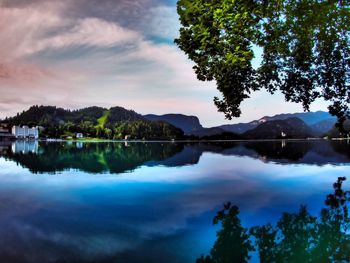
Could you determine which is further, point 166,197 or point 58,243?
point 166,197

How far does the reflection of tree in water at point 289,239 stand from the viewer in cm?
1148

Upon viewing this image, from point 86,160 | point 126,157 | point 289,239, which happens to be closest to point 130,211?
point 289,239

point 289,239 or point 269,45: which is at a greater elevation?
point 269,45

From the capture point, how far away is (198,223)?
15891mm

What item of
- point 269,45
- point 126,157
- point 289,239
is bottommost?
point 289,239

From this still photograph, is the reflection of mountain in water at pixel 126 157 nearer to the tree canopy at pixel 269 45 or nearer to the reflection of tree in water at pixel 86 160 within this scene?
the reflection of tree in water at pixel 86 160

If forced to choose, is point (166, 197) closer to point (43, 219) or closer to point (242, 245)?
point (43, 219)

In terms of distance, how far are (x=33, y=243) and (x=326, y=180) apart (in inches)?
1055

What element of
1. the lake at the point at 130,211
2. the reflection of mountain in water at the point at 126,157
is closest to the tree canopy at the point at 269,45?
the lake at the point at 130,211

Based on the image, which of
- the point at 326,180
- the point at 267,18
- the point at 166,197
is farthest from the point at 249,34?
the point at 326,180

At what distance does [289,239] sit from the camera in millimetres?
13242

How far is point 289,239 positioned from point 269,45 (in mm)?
13468

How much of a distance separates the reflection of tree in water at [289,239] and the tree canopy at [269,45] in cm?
861

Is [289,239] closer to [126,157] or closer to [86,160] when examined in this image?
[86,160]
